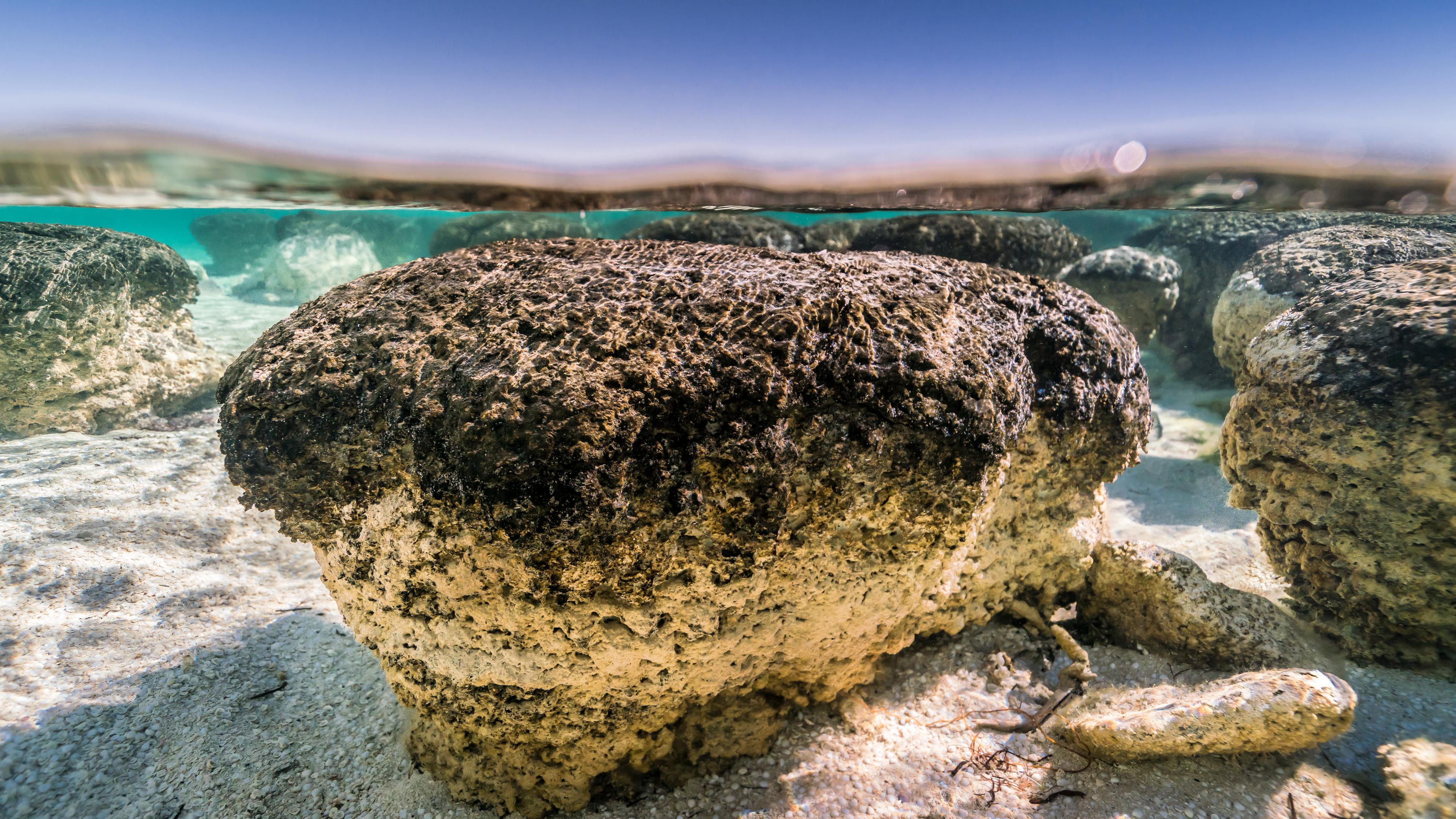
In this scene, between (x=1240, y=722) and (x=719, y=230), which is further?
(x=719, y=230)

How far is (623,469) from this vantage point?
5.36 ft

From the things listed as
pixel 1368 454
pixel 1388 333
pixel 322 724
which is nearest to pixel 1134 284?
pixel 1388 333

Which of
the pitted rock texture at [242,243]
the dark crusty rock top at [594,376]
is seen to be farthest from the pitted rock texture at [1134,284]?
the pitted rock texture at [242,243]

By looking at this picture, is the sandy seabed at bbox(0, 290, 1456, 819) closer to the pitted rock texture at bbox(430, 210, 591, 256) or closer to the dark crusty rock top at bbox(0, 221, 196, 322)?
the dark crusty rock top at bbox(0, 221, 196, 322)

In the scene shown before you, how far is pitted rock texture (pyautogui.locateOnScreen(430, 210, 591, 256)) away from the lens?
11.0m

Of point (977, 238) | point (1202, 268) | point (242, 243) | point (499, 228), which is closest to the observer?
point (977, 238)

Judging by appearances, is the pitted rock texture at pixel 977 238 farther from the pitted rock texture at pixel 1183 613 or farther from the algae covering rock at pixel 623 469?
the algae covering rock at pixel 623 469

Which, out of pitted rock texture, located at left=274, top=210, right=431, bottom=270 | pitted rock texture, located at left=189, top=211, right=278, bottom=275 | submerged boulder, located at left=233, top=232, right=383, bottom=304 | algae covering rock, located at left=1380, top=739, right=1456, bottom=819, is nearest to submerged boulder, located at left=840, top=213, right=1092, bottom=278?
algae covering rock, located at left=1380, top=739, right=1456, bottom=819

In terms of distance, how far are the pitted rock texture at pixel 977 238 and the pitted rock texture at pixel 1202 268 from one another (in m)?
1.82

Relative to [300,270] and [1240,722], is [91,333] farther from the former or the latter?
[1240,722]

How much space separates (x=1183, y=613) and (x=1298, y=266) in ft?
16.6

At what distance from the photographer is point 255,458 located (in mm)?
2020

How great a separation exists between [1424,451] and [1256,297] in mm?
4670

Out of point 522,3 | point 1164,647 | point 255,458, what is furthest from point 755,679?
point 522,3
